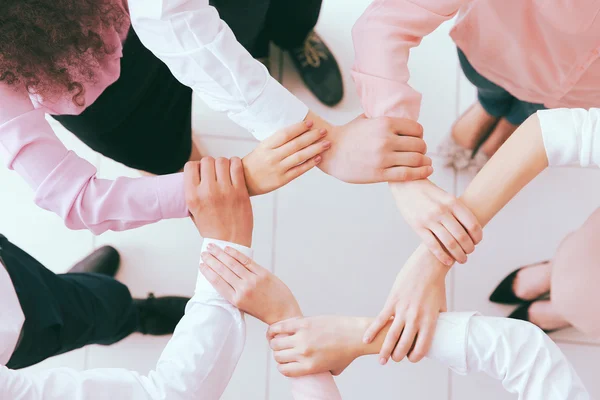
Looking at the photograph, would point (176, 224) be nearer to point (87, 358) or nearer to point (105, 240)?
point (105, 240)

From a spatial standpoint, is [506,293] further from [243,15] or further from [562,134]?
[243,15]

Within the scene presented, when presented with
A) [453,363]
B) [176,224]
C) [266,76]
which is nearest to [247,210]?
[266,76]

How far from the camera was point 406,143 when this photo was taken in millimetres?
887

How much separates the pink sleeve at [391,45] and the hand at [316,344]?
326mm

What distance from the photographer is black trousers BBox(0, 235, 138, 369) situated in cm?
87

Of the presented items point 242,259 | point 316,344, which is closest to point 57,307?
point 242,259

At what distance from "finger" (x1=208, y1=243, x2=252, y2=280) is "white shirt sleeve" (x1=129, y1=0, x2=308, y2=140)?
0.66ft

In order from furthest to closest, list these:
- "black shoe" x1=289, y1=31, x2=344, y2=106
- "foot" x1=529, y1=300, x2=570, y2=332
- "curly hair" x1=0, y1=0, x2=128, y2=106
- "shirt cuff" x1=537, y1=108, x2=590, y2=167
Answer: "black shoe" x1=289, y1=31, x2=344, y2=106, "foot" x1=529, y1=300, x2=570, y2=332, "shirt cuff" x1=537, y1=108, x2=590, y2=167, "curly hair" x1=0, y1=0, x2=128, y2=106

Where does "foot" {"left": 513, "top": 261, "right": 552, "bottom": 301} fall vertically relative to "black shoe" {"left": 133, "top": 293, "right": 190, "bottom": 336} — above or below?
above

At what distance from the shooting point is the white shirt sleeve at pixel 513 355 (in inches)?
30.3

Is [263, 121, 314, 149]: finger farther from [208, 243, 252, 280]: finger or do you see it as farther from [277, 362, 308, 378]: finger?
[277, 362, 308, 378]: finger

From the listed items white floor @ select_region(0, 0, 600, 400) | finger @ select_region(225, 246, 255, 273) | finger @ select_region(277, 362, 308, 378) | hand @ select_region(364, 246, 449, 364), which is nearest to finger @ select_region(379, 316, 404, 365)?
hand @ select_region(364, 246, 449, 364)

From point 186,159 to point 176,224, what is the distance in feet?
0.58

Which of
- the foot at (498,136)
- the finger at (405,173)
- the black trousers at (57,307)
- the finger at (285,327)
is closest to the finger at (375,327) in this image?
the finger at (285,327)
